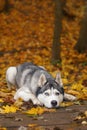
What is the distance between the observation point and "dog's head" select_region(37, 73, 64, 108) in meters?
7.76

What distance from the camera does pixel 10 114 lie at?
722 cm

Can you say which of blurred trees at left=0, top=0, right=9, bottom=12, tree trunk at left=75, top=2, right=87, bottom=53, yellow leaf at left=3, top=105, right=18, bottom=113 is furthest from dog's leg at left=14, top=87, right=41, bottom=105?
blurred trees at left=0, top=0, right=9, bottom=12

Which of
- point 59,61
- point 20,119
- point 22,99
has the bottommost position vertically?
point 20,119

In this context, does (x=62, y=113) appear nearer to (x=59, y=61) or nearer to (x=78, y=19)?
(x=59, y=61)

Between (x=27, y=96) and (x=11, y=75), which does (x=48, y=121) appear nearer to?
(x=27, y=96)

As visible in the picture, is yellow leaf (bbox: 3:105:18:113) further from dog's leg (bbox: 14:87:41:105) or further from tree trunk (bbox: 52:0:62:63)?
tree trunk (bbox: 52:0:62:63)

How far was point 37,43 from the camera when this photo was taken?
1819cm

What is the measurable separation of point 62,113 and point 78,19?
15962mm

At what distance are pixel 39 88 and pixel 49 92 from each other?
0.49 metres

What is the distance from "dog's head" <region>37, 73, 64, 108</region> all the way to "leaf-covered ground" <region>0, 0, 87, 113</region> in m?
0.48

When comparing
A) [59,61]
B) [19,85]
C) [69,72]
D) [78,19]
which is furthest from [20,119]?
[78,19]

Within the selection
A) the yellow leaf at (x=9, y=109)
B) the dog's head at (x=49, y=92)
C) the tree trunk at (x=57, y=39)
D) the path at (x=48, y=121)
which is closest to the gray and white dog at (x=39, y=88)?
the dog's head at (x=49, y=92)

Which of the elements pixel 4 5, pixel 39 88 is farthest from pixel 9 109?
pixel 4 5

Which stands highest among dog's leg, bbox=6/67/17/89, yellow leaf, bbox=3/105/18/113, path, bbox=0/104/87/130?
dog's leg, bbox=6/67/17/89
